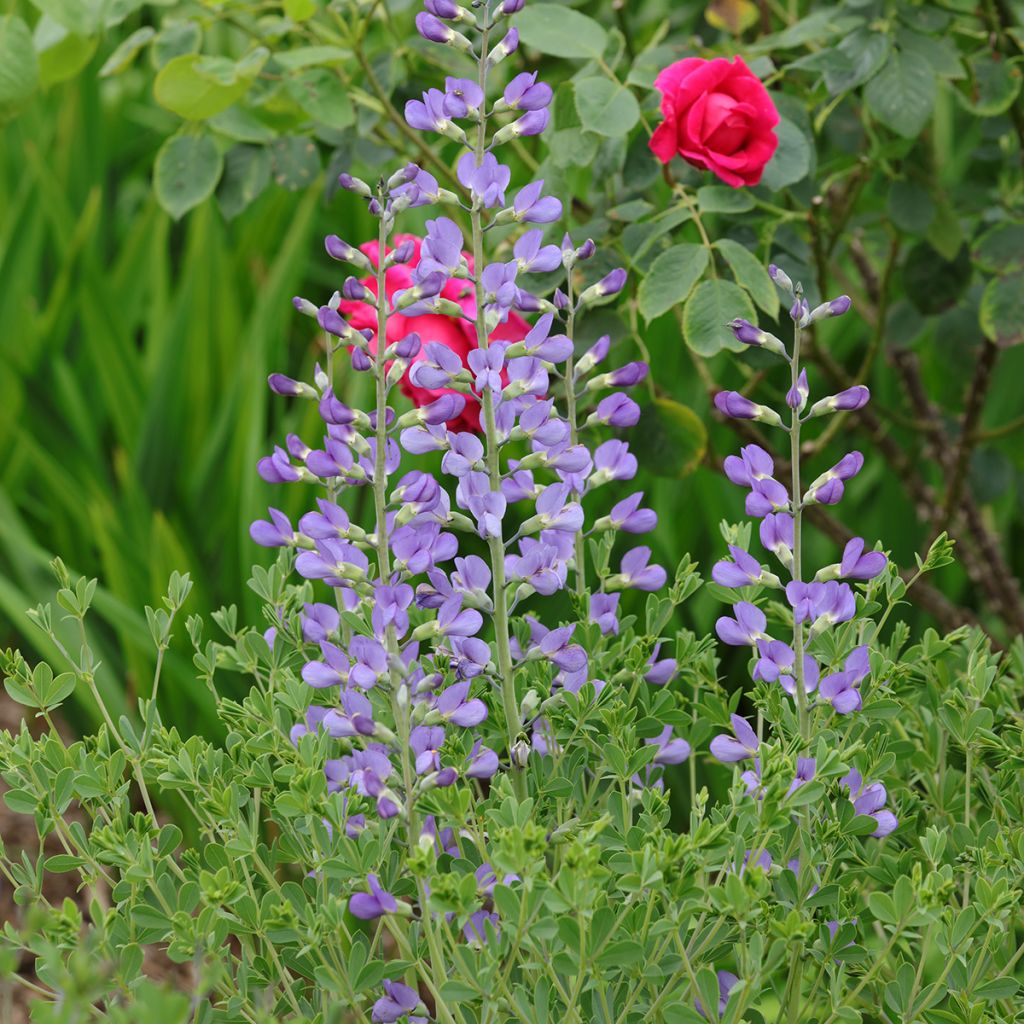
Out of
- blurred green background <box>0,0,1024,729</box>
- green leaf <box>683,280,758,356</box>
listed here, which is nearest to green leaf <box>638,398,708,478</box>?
blurred green background <box>0,0,1024,729</box>

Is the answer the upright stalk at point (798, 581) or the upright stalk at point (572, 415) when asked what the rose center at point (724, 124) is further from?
the upright stalk at point (798, 581)

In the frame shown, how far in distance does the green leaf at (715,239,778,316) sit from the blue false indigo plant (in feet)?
0.89

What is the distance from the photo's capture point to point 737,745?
2.63 ft

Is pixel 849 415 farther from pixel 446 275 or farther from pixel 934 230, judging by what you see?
pixel 446 275

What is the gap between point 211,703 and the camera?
5.21ft

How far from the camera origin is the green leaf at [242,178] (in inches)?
55.0

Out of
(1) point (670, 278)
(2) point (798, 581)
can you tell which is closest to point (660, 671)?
(2) point (798, 581)

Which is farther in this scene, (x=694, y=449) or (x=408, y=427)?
(x=694, y=449)

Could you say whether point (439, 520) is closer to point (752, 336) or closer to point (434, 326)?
point (752, 336)

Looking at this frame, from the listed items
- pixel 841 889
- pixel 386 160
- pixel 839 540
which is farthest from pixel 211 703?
pixel 841 889

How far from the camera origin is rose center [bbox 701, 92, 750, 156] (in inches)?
43.4

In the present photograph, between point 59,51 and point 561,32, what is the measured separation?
55cm

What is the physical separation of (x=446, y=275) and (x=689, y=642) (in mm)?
315

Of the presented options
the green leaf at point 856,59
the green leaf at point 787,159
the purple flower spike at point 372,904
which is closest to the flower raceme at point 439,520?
the purple flower spike at point 372,904
